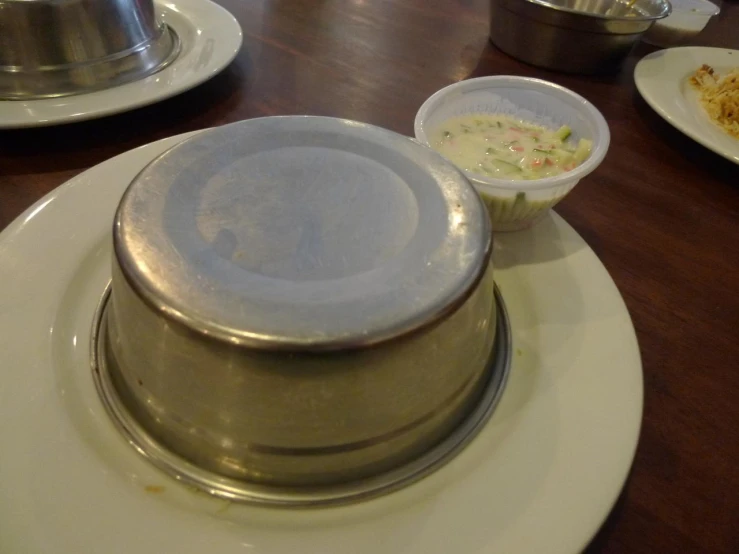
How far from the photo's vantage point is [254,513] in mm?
662

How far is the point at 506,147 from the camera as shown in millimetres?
1245

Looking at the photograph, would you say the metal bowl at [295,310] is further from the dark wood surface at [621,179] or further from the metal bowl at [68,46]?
the metal bowl at [68,46]

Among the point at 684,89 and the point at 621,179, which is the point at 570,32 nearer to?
the point at 684,89

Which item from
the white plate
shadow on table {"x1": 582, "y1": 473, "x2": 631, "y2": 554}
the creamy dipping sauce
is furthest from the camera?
the white plate

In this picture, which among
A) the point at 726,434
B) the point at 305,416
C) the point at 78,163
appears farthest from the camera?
the point at 78,163

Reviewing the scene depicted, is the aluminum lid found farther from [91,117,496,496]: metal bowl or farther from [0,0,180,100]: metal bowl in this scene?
[0,0,180,100]: metal bowl

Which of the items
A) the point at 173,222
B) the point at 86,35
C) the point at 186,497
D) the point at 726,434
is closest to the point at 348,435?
the point at 186,497

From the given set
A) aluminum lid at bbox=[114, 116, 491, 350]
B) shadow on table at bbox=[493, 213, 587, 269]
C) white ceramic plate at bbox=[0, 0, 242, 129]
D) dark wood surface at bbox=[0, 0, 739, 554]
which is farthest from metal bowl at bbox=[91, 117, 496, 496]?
white ceramic plate at bbox=[0, 0, 242, 129]

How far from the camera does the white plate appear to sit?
1442 millimetres

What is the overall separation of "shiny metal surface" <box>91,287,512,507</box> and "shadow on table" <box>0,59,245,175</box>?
612mm

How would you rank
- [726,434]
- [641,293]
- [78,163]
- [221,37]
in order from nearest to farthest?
[726,434], [641,293], [78,163], [221,37]

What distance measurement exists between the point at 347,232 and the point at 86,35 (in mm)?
957

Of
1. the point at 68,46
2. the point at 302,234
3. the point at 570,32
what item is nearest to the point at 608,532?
the point at 302,234

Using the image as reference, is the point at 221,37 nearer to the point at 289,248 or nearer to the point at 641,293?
the point at 289,248
